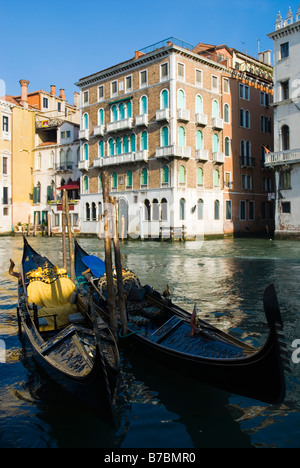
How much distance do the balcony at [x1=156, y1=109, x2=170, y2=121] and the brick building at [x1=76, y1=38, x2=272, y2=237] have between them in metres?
0.06

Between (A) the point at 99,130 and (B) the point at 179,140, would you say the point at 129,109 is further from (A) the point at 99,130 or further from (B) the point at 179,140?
(B) the point at 179,140

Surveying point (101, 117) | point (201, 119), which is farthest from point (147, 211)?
point (101, 117)

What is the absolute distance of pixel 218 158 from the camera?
995 inches

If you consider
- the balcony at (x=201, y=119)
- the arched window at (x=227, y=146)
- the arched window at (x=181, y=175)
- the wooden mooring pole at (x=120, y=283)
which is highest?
the balcony at (x=201, y=119)

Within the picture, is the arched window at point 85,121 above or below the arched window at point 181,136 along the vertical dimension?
above

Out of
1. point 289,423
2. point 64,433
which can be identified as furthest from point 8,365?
point 289,423

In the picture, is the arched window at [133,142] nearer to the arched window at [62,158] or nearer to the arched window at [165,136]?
the arched window at [165,136]

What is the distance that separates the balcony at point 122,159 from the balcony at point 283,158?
7.05m

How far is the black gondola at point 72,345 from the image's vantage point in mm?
3314

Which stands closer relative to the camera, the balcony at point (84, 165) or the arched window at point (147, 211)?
the arched window at point (147, 211)

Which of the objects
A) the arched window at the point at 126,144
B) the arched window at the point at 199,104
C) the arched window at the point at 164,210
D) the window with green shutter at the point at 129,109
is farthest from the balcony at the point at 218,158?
the window with green shutter at the point at 129,109

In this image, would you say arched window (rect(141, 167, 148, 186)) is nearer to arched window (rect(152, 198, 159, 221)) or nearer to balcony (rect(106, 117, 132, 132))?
arched window (rect(152, 198, 159, 221))
